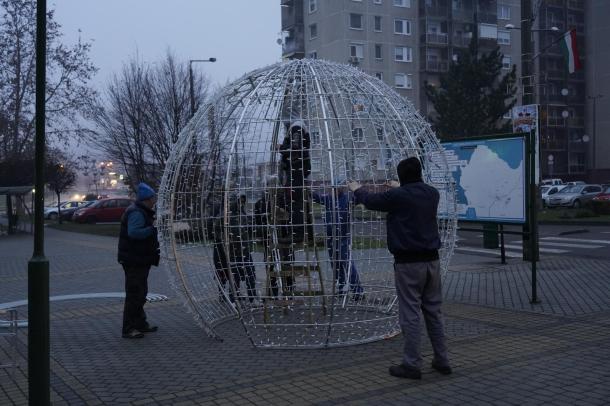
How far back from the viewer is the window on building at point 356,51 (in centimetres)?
5251

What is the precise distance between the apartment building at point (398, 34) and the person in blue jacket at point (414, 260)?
47311 mm

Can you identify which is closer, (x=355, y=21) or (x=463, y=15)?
(x=355, y=21)

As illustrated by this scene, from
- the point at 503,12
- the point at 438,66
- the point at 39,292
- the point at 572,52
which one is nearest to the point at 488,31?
the point at 503,12

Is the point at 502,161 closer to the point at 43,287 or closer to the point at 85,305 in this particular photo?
the point at 85,305

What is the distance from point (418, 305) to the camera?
18.9 ft

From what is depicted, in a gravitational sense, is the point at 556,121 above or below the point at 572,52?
above

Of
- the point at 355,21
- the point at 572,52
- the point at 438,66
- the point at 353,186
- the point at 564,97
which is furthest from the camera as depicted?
the point at 564,97

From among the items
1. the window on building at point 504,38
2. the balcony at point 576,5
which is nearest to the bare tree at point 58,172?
the window on building at point 504,38

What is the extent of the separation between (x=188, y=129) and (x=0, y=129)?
28332 mm

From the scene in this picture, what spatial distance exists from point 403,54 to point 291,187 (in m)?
51.5

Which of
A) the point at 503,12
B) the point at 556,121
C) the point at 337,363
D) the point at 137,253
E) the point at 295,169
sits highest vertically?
the point at 503,12

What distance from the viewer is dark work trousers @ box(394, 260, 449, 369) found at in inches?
223

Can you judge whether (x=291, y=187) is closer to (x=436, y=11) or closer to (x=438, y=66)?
(x=438, y=66)

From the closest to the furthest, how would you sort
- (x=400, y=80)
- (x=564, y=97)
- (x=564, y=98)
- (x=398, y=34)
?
(x=398, y=34) < (x=400, y=80) < (x=564, y=97) < (x=564, y=98)
